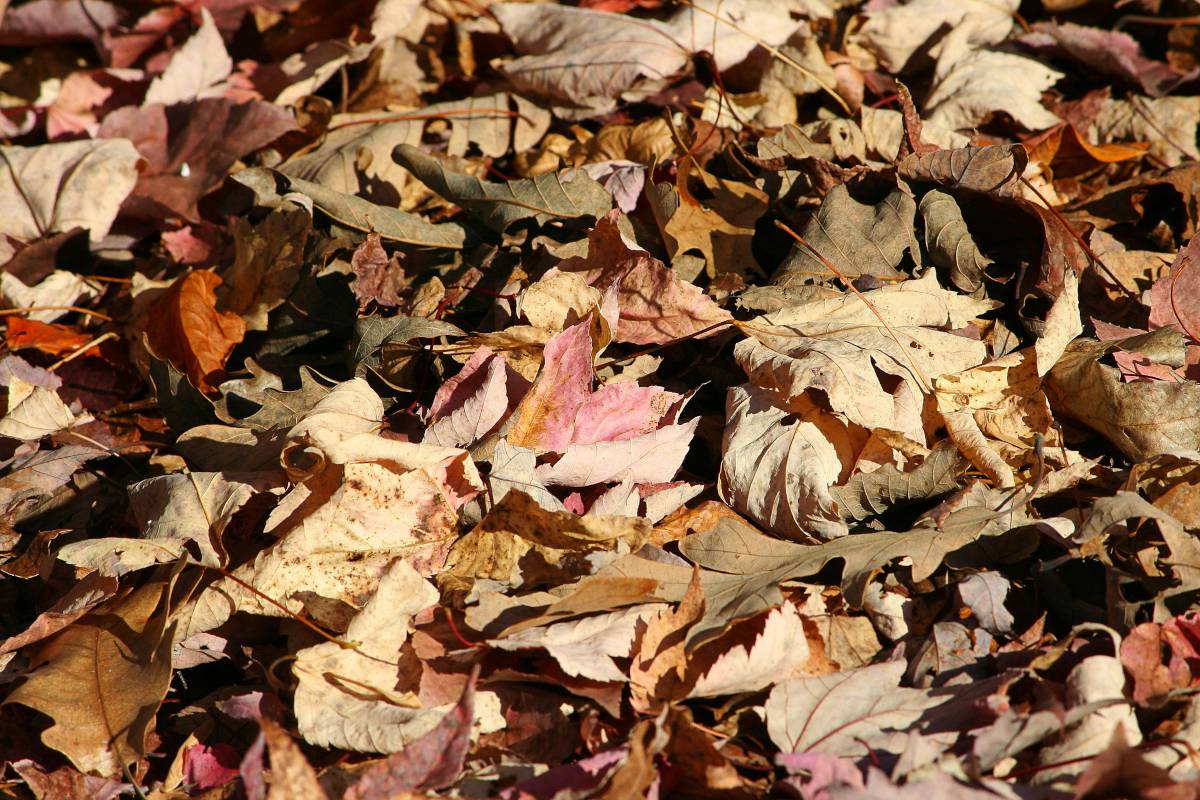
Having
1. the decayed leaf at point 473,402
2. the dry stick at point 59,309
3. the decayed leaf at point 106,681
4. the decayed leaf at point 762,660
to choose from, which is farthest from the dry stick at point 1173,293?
the dry stick at point 59,309

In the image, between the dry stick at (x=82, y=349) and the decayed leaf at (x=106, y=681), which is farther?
the dry stick at (x=82, y=349)

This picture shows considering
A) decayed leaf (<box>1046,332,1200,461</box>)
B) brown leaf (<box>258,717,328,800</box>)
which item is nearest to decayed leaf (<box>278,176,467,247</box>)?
brown leaf (<box>258,717,328,800</box>)

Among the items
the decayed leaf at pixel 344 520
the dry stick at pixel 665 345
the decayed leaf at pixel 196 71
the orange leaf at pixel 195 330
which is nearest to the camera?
the decayed leaf at pixel 344 520

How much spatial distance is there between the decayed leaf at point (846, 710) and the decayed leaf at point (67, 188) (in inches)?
87.1

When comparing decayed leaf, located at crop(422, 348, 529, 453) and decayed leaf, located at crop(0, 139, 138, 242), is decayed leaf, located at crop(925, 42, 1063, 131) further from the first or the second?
decayed leaf, located at crop(0, 139, 138, 242)

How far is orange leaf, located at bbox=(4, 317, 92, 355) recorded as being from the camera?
7.92 ft

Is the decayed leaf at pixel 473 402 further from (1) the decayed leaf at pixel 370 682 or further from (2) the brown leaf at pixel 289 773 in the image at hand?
(2) the brown leaf at pixel 289 773

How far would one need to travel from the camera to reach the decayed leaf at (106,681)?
5.31 feet

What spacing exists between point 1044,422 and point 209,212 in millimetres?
2216

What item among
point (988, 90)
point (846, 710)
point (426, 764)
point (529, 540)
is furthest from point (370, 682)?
point (988, 90)

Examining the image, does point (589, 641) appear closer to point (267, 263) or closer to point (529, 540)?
point (529, 540)

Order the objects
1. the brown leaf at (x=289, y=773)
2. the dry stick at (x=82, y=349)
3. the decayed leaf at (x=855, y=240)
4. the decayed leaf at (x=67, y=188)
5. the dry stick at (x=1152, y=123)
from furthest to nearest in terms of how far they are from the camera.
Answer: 1. the decayed leaf at (x=67, y=188)
2. the dry stick at (x=1152, y=123)
3. the dry stick at (x=82, y=349)
4. the decayed leaf at (x=855, y=240)
5. the brown leaf at (x=289, y=773)

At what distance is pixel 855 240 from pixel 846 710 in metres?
1.03

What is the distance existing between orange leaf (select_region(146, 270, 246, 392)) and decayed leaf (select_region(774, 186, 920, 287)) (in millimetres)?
1274
